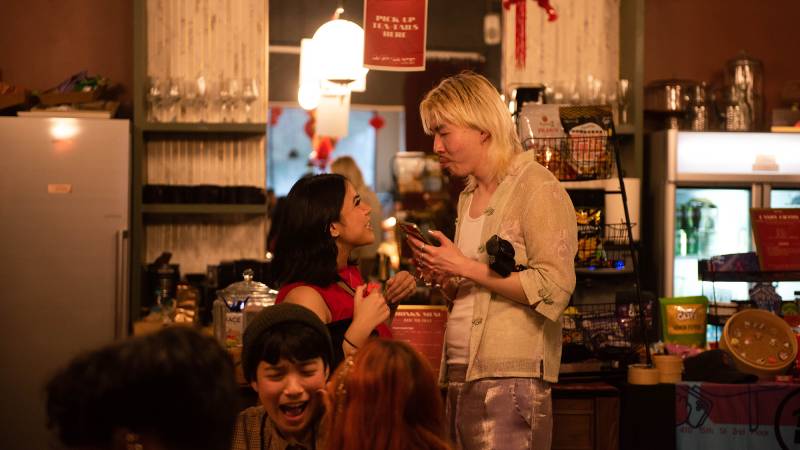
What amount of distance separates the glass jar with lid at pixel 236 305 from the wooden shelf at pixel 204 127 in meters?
2.04

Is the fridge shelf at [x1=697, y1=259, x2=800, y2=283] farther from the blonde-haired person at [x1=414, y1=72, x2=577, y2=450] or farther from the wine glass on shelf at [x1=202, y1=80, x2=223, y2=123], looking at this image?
the wine glass on shelf at [x1=202, y1=80, x2=223, y2=123]

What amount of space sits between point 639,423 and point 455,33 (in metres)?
4.52

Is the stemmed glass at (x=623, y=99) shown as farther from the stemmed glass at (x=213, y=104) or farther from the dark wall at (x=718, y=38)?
the stemmed glass at (x=213, y=104)

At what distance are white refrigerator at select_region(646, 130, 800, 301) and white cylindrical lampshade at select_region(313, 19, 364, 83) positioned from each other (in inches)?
71.5

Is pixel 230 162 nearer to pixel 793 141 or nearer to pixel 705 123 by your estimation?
pixel 705 123

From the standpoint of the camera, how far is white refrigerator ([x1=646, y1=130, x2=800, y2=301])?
18.5 feet

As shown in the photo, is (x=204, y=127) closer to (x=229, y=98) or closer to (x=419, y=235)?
(x=229, y=98)

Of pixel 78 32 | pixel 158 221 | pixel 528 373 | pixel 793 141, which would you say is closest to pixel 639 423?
pixel 528 373

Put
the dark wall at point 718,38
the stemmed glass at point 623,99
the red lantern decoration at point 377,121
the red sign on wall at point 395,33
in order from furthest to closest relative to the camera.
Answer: the red lantern decoration at point 377,121 → the dark wall at point 718,38 → the stemmed glass at point 623,99 → the red sign on wall at point 395,33

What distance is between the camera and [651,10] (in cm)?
654

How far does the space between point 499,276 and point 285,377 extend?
0.72m

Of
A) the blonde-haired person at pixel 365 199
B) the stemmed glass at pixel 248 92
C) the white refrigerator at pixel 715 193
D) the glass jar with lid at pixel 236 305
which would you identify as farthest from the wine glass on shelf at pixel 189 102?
the white refrigerator at pixel 715 193

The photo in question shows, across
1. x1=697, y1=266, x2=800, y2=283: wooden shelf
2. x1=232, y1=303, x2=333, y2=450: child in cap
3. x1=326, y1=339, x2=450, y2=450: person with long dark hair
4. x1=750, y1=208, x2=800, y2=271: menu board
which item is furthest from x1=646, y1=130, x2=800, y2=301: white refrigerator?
x1=326, y1=339, x2=450, y2=450: person with long dark hair

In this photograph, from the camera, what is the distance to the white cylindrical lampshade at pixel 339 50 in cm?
523
